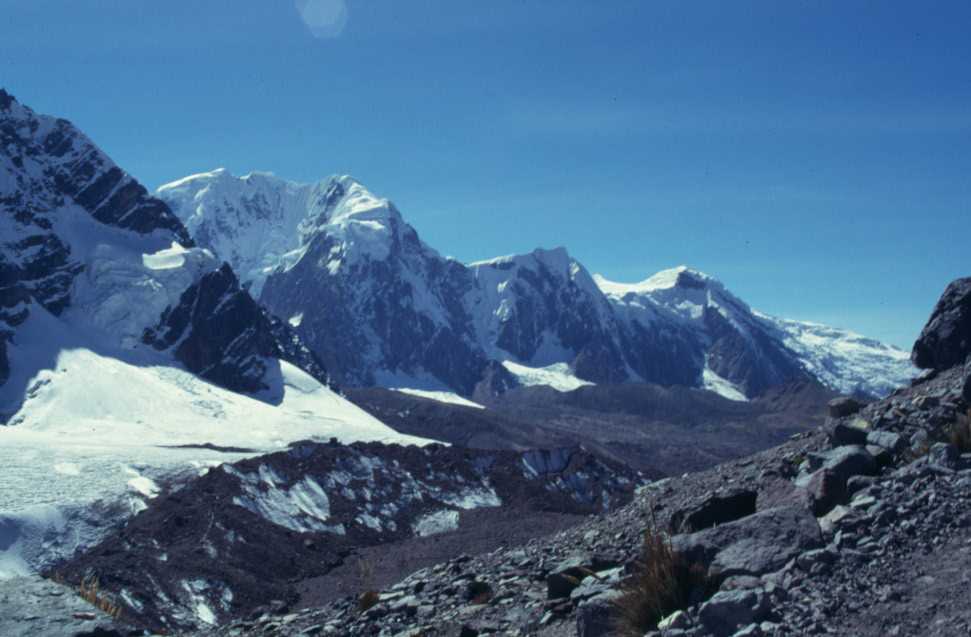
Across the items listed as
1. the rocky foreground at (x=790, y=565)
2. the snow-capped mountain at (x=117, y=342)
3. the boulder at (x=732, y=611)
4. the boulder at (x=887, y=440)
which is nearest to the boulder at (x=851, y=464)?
the rocky foreground at (x=790, y=565)

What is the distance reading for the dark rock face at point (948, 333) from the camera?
2517cm

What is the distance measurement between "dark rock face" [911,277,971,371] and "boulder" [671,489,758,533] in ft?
48.3

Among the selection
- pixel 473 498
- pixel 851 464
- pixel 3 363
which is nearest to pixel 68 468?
pixel 473 498

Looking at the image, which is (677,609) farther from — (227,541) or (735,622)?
(227,541)

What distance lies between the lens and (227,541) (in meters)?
58.6

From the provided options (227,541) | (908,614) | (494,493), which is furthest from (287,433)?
(908,614)

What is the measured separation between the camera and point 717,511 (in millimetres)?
12297

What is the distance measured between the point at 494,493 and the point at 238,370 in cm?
9516

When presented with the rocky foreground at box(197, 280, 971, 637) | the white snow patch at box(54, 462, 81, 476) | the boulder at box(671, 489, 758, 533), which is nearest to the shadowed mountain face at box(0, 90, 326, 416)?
the white snow patch at box(54, 462, 81, 476)

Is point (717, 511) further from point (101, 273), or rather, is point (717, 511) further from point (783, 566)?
point (101, 273)

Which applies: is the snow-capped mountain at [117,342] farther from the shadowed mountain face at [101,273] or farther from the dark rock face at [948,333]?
the dark rock face at [948,333]

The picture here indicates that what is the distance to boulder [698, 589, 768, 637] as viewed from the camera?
29.3ft

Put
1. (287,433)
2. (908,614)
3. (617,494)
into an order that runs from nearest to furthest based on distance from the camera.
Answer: (908,614) < (617,494) < (287,433)

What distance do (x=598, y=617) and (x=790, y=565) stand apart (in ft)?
6.77
